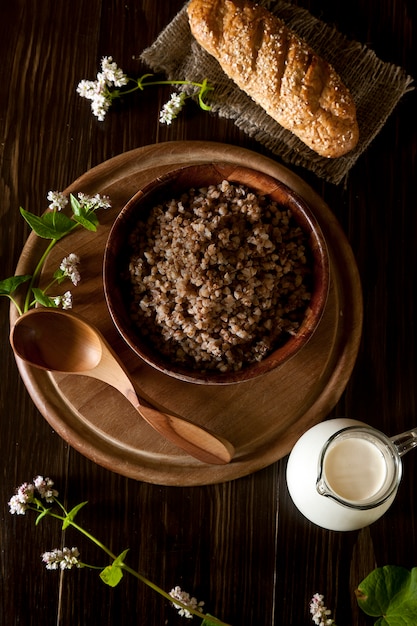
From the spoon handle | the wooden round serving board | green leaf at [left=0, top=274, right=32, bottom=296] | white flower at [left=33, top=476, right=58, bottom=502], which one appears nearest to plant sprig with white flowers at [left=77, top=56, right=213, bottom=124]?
the wooden round serving board

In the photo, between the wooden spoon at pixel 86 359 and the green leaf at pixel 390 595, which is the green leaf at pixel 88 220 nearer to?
the wooden spoon at pixel 86 359

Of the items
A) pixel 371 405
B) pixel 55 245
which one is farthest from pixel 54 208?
pixel 371 405

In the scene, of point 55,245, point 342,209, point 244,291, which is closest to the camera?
point 244,291

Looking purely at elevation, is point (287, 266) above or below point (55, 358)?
above

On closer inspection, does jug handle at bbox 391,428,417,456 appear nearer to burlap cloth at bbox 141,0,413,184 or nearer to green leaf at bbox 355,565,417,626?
green leaf at bbox 355,565,417,626

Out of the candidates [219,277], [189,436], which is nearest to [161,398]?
[189,436]

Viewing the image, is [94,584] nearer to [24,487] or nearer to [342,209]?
[24,487]
